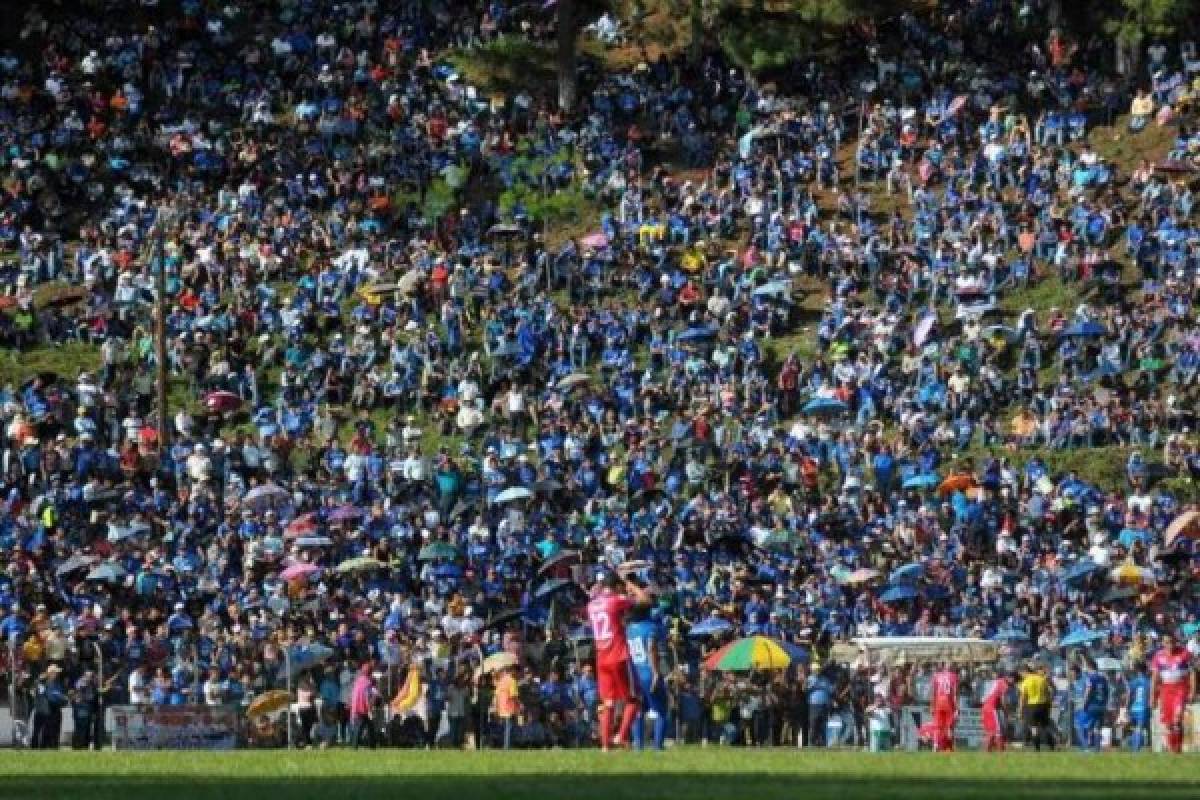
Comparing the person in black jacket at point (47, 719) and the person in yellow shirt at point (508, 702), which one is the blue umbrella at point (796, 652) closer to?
the person in yellow shirt at point (508, 702)

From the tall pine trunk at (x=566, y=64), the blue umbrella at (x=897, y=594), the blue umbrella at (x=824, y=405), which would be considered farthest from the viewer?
the tall pine trunk at (x=566, y=64)

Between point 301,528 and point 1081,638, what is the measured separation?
43.5 feet

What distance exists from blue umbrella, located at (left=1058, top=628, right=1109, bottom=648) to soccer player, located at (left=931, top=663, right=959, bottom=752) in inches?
231

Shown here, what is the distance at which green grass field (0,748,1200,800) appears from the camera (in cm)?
1828

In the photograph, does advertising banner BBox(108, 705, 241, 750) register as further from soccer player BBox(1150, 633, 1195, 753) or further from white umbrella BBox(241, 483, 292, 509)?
soccer player BBox(1150, 633, 1195, 753)

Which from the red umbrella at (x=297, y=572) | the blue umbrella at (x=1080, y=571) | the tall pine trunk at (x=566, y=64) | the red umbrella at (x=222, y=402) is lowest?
the blue umbrella at (x=1080, y=571)

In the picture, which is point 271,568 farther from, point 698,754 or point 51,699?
point 698,754

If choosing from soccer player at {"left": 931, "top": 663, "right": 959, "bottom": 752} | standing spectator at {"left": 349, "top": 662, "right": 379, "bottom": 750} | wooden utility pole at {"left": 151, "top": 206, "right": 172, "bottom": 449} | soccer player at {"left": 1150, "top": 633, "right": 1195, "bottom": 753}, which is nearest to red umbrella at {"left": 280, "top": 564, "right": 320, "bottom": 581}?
standing spectator at {"left": 349, "top": 662, "right": 379, "bottom": 750}

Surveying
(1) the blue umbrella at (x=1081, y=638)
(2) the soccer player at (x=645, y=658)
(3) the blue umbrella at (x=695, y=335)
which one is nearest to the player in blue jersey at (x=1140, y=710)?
(1) the blue umbrella at (x=1081, y=638)

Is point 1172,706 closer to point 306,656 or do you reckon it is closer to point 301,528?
point 306,656

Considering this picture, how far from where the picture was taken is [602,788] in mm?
18672

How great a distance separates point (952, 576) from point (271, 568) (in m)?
11.1

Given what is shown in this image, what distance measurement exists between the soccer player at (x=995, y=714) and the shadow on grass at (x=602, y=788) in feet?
49.2

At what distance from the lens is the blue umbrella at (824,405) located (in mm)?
50281
